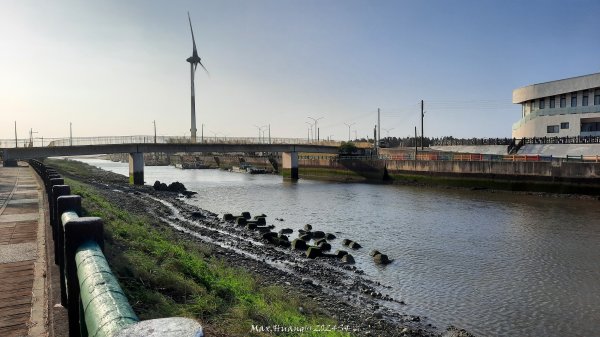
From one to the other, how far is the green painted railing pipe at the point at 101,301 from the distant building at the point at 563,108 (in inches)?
2786

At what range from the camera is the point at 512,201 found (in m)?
40.7

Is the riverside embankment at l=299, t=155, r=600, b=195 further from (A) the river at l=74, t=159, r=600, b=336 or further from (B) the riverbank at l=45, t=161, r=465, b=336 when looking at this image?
(B) the riverbank at l=45, t=161, r=465, b=336

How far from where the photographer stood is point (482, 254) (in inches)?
800

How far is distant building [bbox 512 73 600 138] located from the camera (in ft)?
195

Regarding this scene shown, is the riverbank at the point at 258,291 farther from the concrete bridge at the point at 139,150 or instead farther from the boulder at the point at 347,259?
the concrete bridge at the point at 139,150

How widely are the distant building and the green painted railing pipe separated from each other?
70.8 meters

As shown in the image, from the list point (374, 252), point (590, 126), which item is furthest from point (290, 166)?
point (374, 252)

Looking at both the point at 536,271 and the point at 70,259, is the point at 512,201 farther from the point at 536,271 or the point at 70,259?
the point at 70,259

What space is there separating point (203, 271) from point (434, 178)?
171 feet

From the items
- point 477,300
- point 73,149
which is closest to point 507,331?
point 477,300

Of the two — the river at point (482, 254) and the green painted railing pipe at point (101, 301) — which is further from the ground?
the green painted railing pipe at point (101, 301)

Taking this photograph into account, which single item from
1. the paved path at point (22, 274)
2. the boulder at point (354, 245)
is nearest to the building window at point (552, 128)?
the boulder at point (354, 245)

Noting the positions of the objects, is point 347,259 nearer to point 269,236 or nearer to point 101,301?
point 269,236

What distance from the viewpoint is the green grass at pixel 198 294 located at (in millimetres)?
7453
